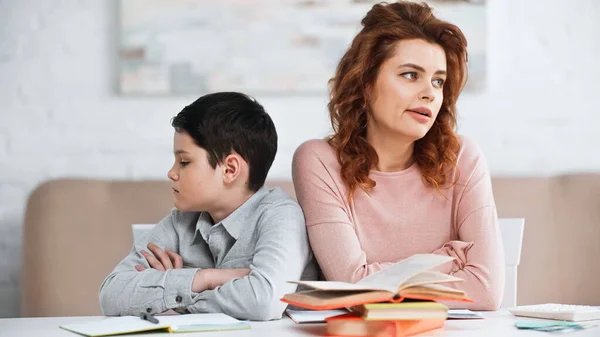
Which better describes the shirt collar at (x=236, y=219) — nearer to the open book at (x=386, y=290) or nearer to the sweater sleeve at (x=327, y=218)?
the sweater sleeve at (x=327, y=218)

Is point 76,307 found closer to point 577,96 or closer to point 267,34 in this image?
point 267,34

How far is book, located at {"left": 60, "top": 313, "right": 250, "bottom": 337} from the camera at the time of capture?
1.25 meters

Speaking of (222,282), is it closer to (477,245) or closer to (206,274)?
(206,274)

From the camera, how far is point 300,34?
2602 millimetres

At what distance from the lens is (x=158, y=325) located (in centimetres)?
126

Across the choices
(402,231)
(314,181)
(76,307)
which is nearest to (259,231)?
(314,181)

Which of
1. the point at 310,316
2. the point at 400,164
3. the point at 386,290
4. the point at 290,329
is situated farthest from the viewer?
the point at 400,164

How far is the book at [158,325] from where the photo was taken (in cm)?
125

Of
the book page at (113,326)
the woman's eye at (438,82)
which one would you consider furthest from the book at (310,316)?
the woman's eye at (438,82)

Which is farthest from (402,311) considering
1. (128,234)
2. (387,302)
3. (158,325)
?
(128,234)

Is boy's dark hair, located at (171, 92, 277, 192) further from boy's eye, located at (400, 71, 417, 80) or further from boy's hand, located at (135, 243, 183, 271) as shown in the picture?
boy's eye, located at (400, 71, 417, 80)

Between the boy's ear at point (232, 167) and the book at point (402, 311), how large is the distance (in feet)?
1.79

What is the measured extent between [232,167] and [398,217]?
1.31 feet

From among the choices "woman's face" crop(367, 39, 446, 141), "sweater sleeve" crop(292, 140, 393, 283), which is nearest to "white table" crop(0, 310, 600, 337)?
"sweater sleeve" crop(292, 140, 393, 283)
